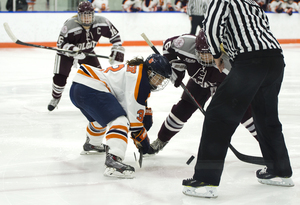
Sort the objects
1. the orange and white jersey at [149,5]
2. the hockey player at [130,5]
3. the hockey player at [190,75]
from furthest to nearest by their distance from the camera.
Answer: the orange and white jersey at [149,5], the hockey player at [130,5], the hockey player at [190,75]

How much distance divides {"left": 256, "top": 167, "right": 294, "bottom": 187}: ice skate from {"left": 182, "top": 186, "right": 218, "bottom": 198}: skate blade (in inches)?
12.5

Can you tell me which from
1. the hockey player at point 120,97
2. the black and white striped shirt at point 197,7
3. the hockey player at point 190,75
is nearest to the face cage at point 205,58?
the hockey player at point 190,75

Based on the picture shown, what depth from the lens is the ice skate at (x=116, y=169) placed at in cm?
202

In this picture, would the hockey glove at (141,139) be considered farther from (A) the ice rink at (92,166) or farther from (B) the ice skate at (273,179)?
(B) the ice skate at (273,179)

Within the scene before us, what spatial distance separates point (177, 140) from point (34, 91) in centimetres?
219

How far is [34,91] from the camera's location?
173 inches

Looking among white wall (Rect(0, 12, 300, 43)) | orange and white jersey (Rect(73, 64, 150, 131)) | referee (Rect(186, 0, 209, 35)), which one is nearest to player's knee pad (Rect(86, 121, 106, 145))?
orange and white jersey (Rect(73, 64, 150, 131))

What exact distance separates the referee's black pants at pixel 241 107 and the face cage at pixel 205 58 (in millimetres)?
495

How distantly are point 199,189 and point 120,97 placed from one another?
0.64 meters

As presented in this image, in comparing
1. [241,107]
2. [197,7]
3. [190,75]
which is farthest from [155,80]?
[197,7]

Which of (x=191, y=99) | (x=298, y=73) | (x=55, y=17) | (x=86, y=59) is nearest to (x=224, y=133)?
(x=191, y=99)

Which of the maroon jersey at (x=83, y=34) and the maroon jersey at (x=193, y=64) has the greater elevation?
the maroon jersey at (x=193, y=64)

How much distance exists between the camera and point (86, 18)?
11.8ft

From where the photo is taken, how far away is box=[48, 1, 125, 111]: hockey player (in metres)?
3.62
